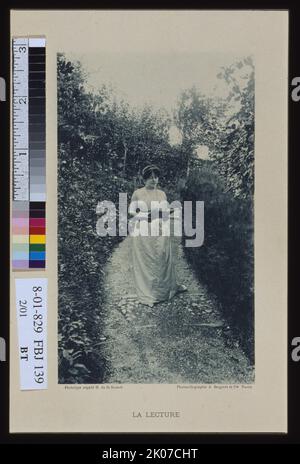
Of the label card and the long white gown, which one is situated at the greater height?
the long white gown

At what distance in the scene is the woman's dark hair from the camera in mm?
5809

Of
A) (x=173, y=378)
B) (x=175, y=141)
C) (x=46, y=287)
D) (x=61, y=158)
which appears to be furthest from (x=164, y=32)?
(x=173, y=378)

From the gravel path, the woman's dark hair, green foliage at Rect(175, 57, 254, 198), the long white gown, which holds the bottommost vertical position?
the gravel path

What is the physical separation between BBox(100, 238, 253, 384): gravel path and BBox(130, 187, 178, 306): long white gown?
0.16 ft

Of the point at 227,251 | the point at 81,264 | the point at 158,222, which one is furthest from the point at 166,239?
the point at 81,264

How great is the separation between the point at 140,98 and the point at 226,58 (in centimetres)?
64

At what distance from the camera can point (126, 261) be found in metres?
5.82

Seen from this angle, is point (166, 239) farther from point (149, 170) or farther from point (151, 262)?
point (149, 170)

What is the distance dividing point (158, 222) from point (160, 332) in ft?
2.43

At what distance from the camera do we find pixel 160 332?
5824mm

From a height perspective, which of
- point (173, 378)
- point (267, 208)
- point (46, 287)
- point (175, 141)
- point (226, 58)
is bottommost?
point (173, 378)

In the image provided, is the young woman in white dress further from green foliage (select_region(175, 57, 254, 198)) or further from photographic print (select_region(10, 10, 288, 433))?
green foliage (select_region(175, 57, 254, 198))

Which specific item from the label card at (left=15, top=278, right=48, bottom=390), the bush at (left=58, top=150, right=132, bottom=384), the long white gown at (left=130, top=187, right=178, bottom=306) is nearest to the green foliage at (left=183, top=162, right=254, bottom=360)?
the long white gown at (left=130, top=187, right=178, bottom=306)

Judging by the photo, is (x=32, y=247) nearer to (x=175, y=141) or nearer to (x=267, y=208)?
(x=175, y=141)
